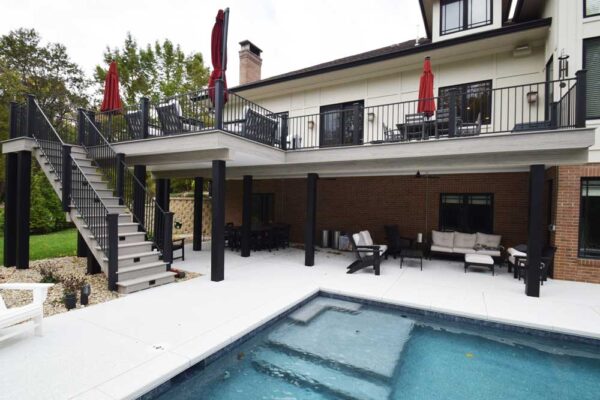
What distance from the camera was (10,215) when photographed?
25.0 feet

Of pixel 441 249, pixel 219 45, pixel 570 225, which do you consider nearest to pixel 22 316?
pixel 219 45

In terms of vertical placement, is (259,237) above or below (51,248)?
above

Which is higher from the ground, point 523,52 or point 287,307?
point 523,52

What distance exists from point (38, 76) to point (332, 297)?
86.4 ft

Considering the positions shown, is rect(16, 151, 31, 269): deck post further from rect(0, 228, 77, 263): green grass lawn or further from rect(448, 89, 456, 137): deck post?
rect(448, 89, 456, 137): deck post

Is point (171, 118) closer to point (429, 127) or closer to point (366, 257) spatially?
point (366, 257)

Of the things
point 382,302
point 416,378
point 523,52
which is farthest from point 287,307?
point 523,52

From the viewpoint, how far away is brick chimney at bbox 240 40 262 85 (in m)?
15.3

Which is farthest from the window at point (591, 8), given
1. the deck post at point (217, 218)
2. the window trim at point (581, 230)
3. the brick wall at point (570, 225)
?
the deck post at point (217, 218)

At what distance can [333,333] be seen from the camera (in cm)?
467

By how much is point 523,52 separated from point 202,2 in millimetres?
12615

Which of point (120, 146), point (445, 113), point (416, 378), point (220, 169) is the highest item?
point (445, 113)

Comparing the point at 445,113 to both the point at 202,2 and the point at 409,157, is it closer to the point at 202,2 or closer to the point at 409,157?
the point at 409,157

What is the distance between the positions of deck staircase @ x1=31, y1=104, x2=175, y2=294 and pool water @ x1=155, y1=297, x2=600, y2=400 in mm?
3232
